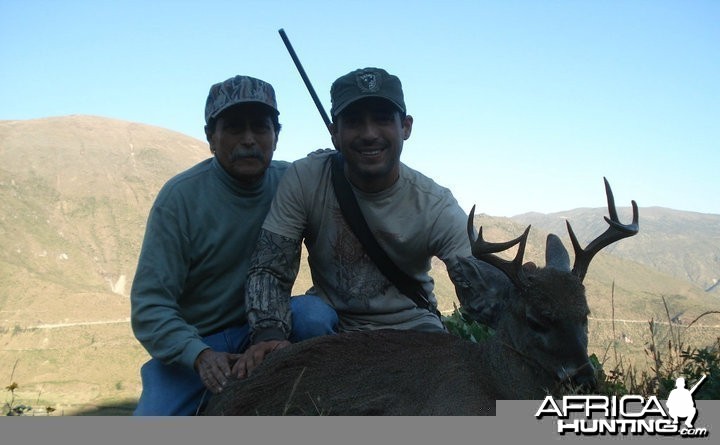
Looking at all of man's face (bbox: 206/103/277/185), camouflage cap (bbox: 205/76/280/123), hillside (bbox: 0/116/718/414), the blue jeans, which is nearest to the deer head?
the blue jeans

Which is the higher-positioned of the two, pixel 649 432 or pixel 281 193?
pixel 281 193

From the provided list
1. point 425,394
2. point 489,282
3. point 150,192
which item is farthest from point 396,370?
point 150,192

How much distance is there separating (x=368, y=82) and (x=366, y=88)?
6 cm

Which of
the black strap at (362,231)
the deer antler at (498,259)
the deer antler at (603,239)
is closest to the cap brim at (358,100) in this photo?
the black strap at (362,231)

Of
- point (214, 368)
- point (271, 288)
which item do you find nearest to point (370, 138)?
point (271, 288)

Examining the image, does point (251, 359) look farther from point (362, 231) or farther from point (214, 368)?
point (362, 231)

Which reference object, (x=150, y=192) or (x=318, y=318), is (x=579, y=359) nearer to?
(x=318, y=318)

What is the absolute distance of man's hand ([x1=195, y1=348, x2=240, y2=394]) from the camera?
4.73 meters

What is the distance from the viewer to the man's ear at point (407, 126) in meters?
5.80

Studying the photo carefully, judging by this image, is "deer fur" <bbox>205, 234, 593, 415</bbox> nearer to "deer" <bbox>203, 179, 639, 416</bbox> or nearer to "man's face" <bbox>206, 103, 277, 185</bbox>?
"deer" <bbox>203, 179, 639, 416</bbox>

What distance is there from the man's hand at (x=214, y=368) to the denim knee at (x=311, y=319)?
0.73 metres

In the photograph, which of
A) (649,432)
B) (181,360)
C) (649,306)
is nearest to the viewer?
(649,432)

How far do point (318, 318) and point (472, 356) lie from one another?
1.37 meters

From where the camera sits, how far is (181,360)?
16.1 ft
